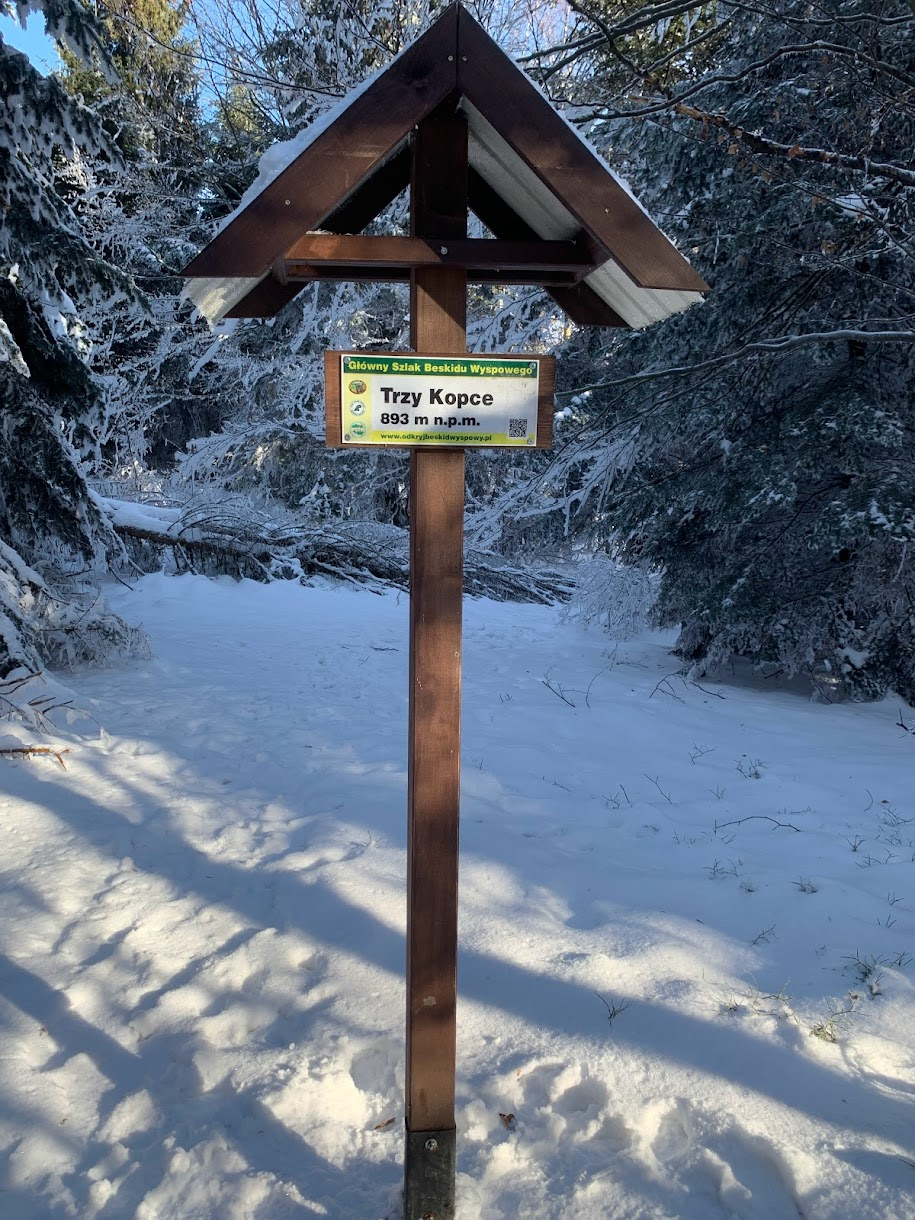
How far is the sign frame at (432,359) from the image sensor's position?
213 centimetres

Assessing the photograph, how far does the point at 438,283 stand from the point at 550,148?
1.41 ft

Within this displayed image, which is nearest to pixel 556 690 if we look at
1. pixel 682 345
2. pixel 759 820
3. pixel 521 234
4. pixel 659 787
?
pixel 659 787

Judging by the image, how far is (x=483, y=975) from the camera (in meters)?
3.38

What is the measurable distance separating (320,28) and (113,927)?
8.99 meters

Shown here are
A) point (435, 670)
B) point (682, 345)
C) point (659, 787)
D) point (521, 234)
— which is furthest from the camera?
point (682, 345)

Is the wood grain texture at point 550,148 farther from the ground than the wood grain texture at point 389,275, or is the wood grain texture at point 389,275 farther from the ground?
the wood grain texture at point 550,148

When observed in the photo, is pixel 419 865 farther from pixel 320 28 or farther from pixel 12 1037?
pixel 320 28

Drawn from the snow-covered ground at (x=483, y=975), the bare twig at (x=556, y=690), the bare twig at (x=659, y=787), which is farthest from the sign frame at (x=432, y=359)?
the bare twig at (x=556, y=690)

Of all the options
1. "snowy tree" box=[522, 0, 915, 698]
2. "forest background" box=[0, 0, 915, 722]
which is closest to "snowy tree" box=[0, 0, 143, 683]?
"forest background" box=[0, 0, 915, 722]

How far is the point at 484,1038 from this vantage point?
9.98ft

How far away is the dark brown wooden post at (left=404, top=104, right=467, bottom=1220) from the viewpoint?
227cm

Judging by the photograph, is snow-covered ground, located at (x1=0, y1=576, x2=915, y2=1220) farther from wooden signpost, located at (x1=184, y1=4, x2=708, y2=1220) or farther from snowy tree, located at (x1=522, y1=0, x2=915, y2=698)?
snowy tree, located at (x1=522, y1=0, x2=915, y2=698)

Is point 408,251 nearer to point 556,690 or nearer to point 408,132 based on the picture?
point 408,132

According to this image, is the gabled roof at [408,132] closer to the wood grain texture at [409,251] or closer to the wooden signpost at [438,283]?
the wooden signpost at [438,283]
